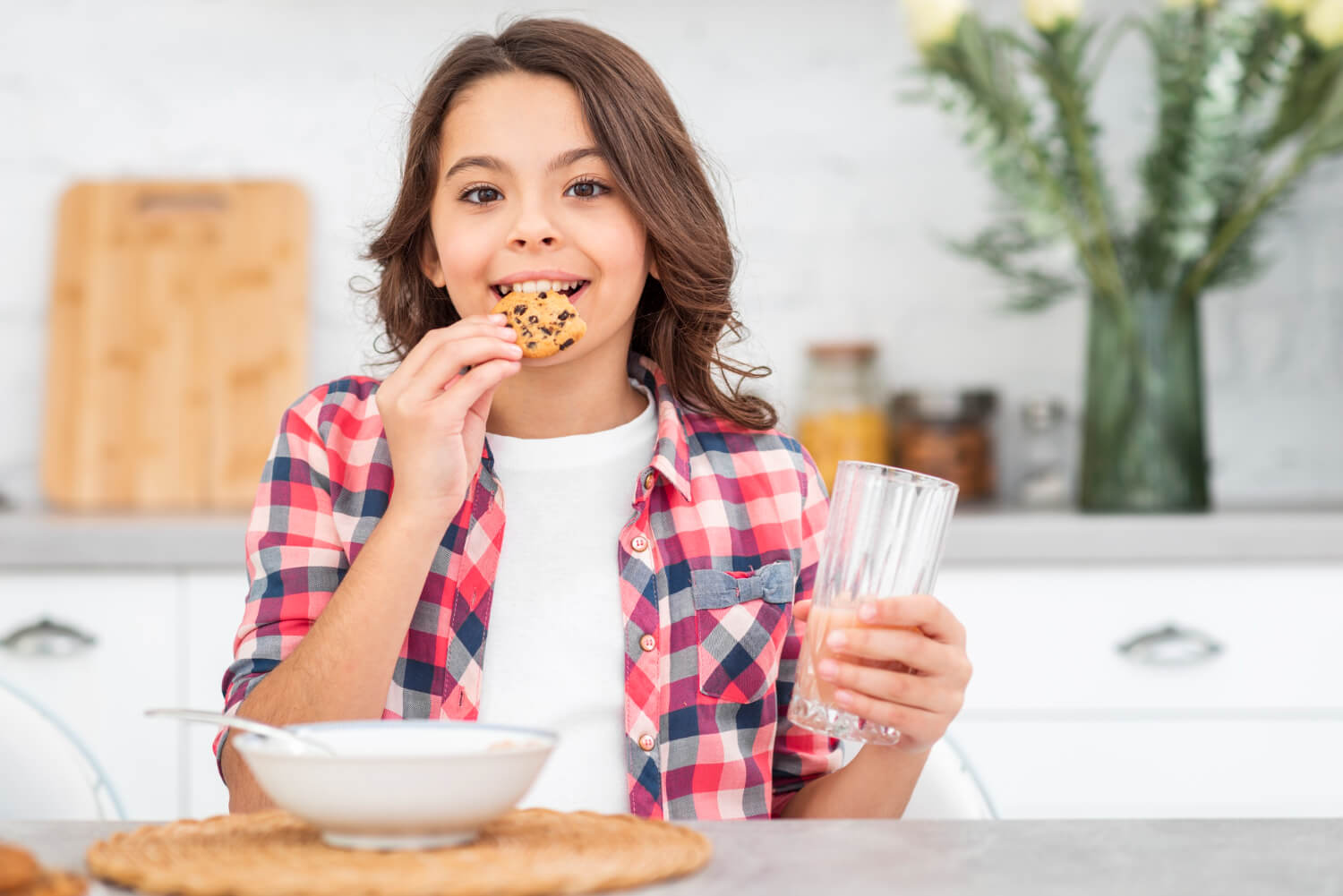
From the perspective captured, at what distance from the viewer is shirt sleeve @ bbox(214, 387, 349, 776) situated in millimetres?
1112

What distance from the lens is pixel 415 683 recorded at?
1161mm

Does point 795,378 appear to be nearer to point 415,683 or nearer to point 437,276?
point 437,276

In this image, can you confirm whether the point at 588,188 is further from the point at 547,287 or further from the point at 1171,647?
the point at 1171,647

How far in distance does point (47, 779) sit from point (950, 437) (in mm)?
1635

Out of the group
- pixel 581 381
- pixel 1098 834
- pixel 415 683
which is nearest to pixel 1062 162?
pixel 581 381

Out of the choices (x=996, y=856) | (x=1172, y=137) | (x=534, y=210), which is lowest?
(x=996, y=856)

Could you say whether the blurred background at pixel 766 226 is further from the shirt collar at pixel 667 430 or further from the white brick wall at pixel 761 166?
the shirt collar at pixel 667 430

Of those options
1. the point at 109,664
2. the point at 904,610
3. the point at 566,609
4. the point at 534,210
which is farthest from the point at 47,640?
the point at 904,610

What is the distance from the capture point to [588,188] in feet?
4.00

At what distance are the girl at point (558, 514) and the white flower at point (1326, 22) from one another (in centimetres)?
115

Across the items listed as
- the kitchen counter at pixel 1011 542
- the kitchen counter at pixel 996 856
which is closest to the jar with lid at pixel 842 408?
the kitchen counter at pixel 1011 542

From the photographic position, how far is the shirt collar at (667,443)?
4.05 feet

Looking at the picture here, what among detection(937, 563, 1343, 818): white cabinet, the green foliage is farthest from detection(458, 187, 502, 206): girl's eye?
the green foliage

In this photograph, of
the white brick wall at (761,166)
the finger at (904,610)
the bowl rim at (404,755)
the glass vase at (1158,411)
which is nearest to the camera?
the bowl rim at (404,755)
